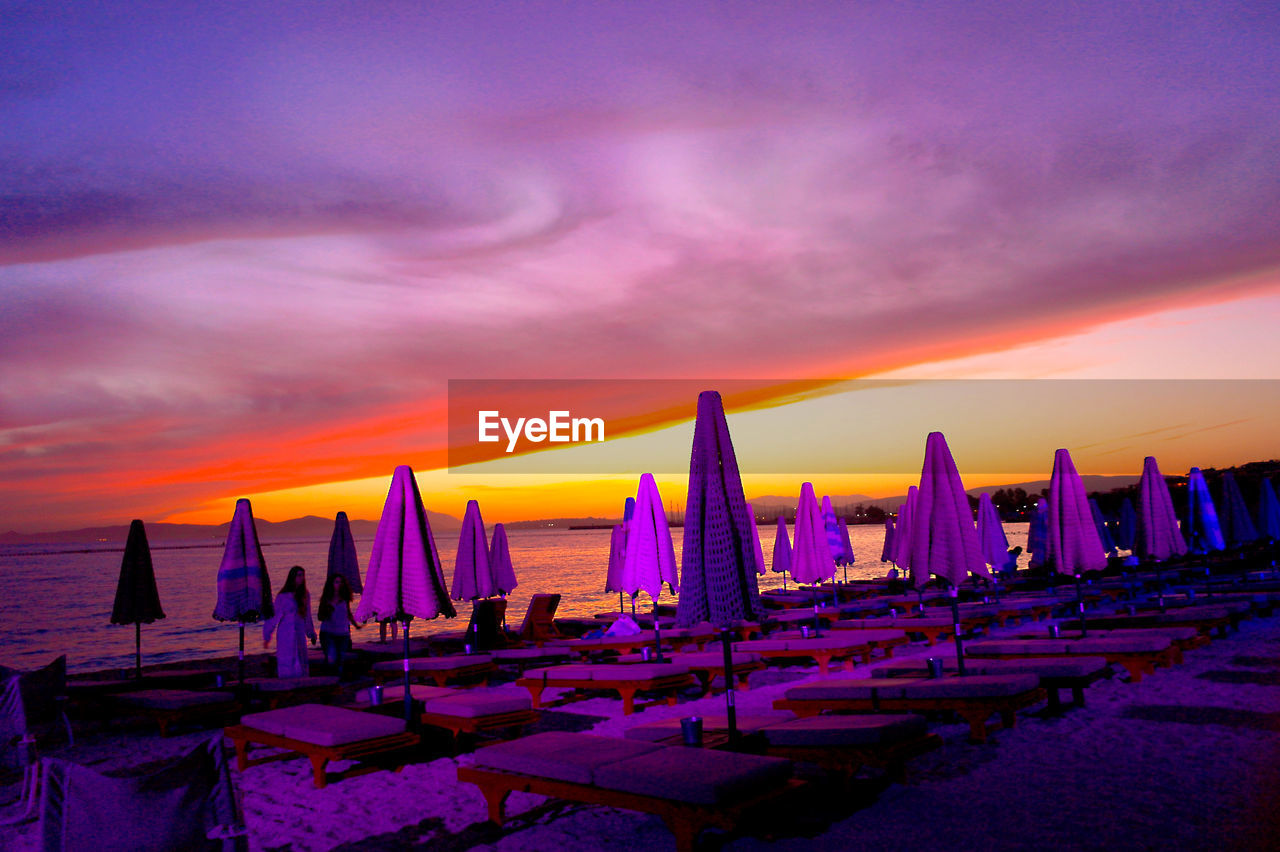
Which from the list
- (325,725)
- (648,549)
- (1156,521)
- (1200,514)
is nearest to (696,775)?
(325,725)

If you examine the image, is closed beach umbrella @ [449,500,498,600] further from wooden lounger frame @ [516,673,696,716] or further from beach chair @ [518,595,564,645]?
wooden lounger frame @ [516,673,696,716]

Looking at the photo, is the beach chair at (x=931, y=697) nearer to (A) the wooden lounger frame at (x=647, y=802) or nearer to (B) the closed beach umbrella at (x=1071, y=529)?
(A) the wooden lounger frame at (x=647, y=802)

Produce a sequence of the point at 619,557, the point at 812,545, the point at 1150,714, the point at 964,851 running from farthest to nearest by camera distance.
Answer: the point at 619,557
the point at 812,545
the point at 1150,714
the point at 964,851

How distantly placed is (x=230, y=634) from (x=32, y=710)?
2576cm

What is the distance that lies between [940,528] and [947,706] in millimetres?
2312

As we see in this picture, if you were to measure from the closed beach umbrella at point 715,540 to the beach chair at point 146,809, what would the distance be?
11.5 feet

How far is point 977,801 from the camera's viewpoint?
20.2ft

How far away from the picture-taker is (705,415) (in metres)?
7.01

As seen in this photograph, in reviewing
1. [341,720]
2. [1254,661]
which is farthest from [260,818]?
[1254,661]

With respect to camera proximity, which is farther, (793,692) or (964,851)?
(793,692)

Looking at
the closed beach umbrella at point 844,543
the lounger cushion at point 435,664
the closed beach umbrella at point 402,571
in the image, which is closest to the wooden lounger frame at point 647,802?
the closed beach umbrella at point 402,571

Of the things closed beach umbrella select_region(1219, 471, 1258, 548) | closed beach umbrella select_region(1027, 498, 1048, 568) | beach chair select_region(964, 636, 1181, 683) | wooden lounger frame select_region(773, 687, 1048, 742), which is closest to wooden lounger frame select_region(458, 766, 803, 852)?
wooden lounger frame select_region(773, 687, 1048, 742)

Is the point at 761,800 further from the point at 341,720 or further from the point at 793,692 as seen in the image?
the point at 341,720

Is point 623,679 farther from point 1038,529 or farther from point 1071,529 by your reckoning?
point 1038,529
